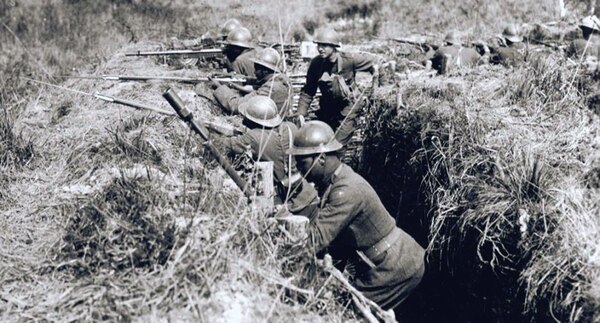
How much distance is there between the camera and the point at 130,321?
2.87m

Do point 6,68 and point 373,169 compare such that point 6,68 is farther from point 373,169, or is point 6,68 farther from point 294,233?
point 294,233

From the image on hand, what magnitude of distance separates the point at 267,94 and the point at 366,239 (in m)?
2.97

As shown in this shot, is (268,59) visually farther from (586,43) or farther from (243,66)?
(586,43)

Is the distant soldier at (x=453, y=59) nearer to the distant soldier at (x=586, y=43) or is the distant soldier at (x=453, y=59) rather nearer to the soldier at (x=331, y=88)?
the distant soldier at (x=586, y=43)

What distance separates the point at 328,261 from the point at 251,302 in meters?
0.71

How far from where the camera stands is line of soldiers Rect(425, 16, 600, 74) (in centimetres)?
806

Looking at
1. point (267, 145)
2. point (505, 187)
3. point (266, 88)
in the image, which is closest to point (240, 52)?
point (266, 88)

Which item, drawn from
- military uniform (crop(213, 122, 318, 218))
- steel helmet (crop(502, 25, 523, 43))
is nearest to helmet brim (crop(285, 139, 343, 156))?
military uniform (crop(213, 122, 318, 218))

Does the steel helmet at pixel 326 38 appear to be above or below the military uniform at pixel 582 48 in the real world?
above

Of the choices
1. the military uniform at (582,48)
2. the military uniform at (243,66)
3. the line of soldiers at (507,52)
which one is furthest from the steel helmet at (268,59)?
the military uniform at (582,48)

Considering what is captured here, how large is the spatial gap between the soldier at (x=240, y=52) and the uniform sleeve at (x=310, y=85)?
879mm

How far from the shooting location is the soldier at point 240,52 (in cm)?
849

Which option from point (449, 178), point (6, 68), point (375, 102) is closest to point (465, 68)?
point (375, 102)

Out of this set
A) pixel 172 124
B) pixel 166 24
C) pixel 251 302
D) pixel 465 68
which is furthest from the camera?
pixel 166 24
